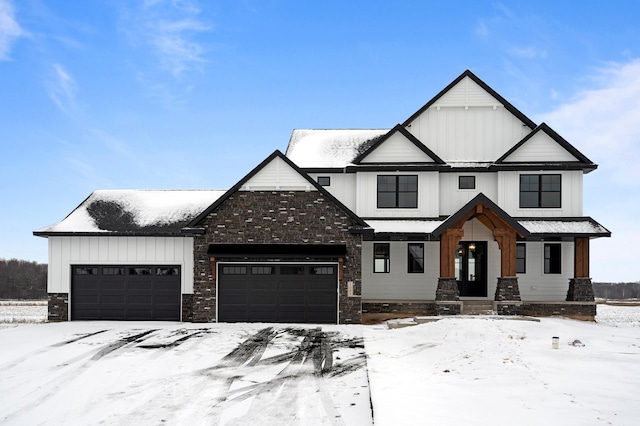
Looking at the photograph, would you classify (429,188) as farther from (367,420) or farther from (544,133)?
(367,420)

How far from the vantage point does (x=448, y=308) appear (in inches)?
854

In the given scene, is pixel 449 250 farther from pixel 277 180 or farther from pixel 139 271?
pixel 139 271

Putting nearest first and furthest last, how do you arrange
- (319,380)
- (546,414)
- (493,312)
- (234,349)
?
(546,414)
(319,380)
(234,349)
(493,312)

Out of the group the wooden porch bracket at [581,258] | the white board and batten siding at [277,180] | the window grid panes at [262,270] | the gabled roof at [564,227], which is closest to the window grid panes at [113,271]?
the window grid panes at [262,270]

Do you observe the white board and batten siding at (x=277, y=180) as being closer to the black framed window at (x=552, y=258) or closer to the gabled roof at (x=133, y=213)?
the gabled roof at (x=133, y=213)

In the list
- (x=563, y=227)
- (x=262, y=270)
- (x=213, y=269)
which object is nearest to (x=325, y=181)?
(x=262, y=270)

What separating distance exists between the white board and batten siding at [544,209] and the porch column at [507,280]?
3.08 meters

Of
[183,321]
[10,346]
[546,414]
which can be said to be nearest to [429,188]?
[183,321]

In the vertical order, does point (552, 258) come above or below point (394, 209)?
below

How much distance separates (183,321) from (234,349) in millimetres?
7549

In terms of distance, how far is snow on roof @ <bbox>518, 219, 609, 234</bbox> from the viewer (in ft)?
75.8

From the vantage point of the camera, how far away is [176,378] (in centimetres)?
1208

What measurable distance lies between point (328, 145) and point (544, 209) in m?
11.6

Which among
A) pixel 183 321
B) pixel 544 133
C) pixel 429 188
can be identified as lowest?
pixel 183 321
